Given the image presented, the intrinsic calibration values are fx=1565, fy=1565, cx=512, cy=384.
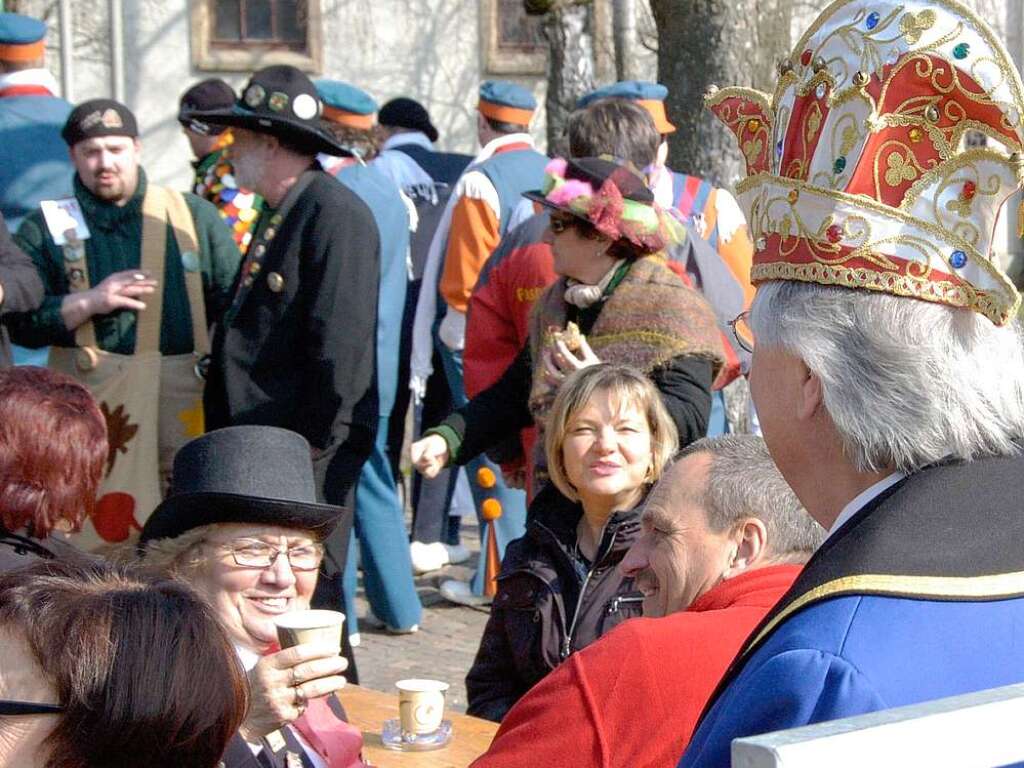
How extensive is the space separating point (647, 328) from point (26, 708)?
2784 mm

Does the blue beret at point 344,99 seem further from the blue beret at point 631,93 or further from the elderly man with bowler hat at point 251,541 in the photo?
the elderly man with bowler hat at point 251,541

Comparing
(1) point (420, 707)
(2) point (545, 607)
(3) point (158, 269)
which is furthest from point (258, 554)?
(3) point (158, 269)

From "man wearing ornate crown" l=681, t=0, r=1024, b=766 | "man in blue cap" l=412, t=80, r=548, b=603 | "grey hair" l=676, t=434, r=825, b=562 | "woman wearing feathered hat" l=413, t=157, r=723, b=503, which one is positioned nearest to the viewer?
"man wearing ornate crown" l=681, t=0, r=1024, b=766

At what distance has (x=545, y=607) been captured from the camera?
3.73 meters

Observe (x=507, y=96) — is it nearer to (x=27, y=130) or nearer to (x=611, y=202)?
(x=27, y=130)

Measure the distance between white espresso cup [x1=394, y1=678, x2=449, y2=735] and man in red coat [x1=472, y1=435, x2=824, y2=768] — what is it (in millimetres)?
702

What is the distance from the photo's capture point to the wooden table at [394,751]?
3.22m

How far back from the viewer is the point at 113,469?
18.8 ft

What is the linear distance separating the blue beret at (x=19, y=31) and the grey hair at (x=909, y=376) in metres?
5.62

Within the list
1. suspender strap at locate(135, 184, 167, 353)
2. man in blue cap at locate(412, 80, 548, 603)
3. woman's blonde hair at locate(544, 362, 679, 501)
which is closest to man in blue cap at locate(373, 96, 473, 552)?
man in blue cap at locate(412, 80, 548, 603)

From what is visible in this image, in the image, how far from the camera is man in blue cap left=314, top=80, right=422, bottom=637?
249 inches

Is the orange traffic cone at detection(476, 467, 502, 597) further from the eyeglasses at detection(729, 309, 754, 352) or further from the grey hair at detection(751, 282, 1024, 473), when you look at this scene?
the grey hair at detection(751, 282, 1024, 473)

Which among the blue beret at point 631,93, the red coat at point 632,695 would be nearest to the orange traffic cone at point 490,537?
the blue beret at point 631,93

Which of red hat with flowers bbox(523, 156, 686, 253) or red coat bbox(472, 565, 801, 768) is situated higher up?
red hat with flowers bbox(523, 156, 686, 253)
